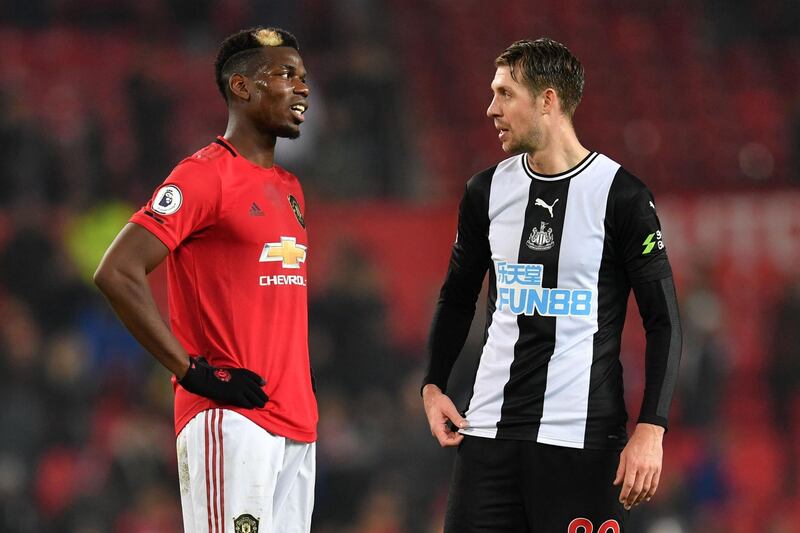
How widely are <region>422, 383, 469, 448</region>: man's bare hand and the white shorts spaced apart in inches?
19.9

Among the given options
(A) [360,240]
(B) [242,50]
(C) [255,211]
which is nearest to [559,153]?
(C) [255,211]

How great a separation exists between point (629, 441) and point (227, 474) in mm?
1165

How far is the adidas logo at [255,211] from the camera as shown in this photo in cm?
381

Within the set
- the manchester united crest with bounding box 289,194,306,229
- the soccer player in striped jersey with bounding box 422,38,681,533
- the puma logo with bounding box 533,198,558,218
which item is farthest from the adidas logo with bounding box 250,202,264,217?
the puma logo with bounding box 533,198,558,218

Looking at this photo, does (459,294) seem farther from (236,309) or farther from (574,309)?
(236,309)

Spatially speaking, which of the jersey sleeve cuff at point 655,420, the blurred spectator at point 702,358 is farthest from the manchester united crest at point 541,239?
the blurred spectator at point 702,358

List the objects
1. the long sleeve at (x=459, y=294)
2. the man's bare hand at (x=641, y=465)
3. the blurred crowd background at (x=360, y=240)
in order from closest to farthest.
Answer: the man's bare hand at (x=641, y=465)
the long sleeve at (x=459, y=294)
the blurred crowd background at (x=360, y=240)

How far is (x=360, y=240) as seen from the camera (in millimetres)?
9125

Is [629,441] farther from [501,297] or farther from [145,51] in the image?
[145,51]

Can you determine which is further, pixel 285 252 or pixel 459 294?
pixel 459 294

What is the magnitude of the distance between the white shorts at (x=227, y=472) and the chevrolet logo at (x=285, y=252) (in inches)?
18.9

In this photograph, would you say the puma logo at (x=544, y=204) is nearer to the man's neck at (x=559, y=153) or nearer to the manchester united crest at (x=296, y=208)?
the man's neck at (x=559, y=153)

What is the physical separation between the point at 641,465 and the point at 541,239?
729 millimetres

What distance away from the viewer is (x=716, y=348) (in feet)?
31.2
